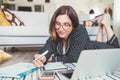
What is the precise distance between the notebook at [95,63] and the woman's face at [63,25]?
17.3 inches

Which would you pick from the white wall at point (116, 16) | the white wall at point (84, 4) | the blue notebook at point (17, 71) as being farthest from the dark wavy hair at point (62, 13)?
the white wall at point (84, 4)

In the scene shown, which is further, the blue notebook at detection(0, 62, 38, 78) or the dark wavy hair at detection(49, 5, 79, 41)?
the dark wavy hair at detection(49, 5, 79, 41)

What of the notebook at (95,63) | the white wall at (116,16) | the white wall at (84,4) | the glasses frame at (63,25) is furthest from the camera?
the white wall at (84,4)

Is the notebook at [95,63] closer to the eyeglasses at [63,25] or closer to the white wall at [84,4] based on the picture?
the eyeglasses at [63,25]

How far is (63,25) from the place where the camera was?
128 cm

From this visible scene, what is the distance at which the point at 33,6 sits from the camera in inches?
295

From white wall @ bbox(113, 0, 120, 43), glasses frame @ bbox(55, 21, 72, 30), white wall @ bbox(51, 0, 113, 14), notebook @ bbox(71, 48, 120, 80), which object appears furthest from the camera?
white wall @ bbox(51, 0, 113, 14)

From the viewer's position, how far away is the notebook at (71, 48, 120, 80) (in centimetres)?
80

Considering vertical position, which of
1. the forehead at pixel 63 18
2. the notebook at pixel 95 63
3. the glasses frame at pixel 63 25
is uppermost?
the forehead at pixel 63 18

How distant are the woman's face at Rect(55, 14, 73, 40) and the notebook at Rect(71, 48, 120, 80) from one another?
1.44 feet

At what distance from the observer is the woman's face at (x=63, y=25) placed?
50.4 inches

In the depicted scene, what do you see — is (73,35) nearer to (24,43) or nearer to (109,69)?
(109,69)

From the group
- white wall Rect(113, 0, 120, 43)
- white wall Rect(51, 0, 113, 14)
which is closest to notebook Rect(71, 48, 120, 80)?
white wall Rect(113, 0, 120, 43)

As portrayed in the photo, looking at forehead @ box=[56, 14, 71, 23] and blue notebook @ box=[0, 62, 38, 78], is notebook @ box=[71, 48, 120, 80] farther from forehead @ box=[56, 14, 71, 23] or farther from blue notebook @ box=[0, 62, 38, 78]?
forehead @ box=[56, 14, 71, 23]
